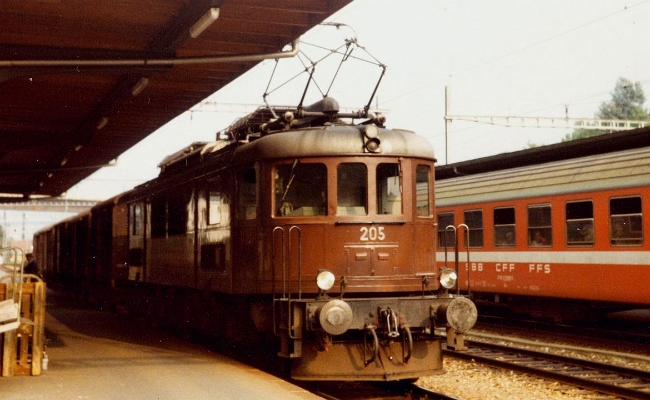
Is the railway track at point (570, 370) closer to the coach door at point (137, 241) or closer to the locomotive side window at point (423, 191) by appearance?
the locomotive side window at point (423, 191)

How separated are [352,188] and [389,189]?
487mm

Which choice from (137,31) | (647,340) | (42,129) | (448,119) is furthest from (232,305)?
(448,119)

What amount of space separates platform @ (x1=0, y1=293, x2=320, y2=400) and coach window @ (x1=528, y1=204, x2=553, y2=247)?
24.3 ft

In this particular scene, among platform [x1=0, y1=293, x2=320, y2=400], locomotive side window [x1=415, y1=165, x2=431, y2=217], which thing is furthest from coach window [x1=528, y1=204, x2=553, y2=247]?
platform [x1=0, y1=293, x2=320, y2=400]

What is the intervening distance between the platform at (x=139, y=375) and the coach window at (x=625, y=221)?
7.19 meters

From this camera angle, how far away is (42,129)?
2000cm

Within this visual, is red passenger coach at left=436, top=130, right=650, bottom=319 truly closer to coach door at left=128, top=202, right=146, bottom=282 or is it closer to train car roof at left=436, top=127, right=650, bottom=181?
train car roof at left=436, top=127, right=650, bottom=181

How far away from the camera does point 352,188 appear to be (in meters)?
10.8

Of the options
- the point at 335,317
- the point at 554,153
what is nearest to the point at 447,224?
the point at 554,153

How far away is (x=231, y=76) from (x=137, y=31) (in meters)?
2.94

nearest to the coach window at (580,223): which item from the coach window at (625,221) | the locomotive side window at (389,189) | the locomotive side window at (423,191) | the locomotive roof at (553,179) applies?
the locomotive roof at (553,179)

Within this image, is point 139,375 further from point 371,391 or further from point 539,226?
point 539,226

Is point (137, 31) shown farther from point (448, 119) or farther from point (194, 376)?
point (448, 119)

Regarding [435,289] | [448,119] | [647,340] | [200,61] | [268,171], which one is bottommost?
[647,340]
